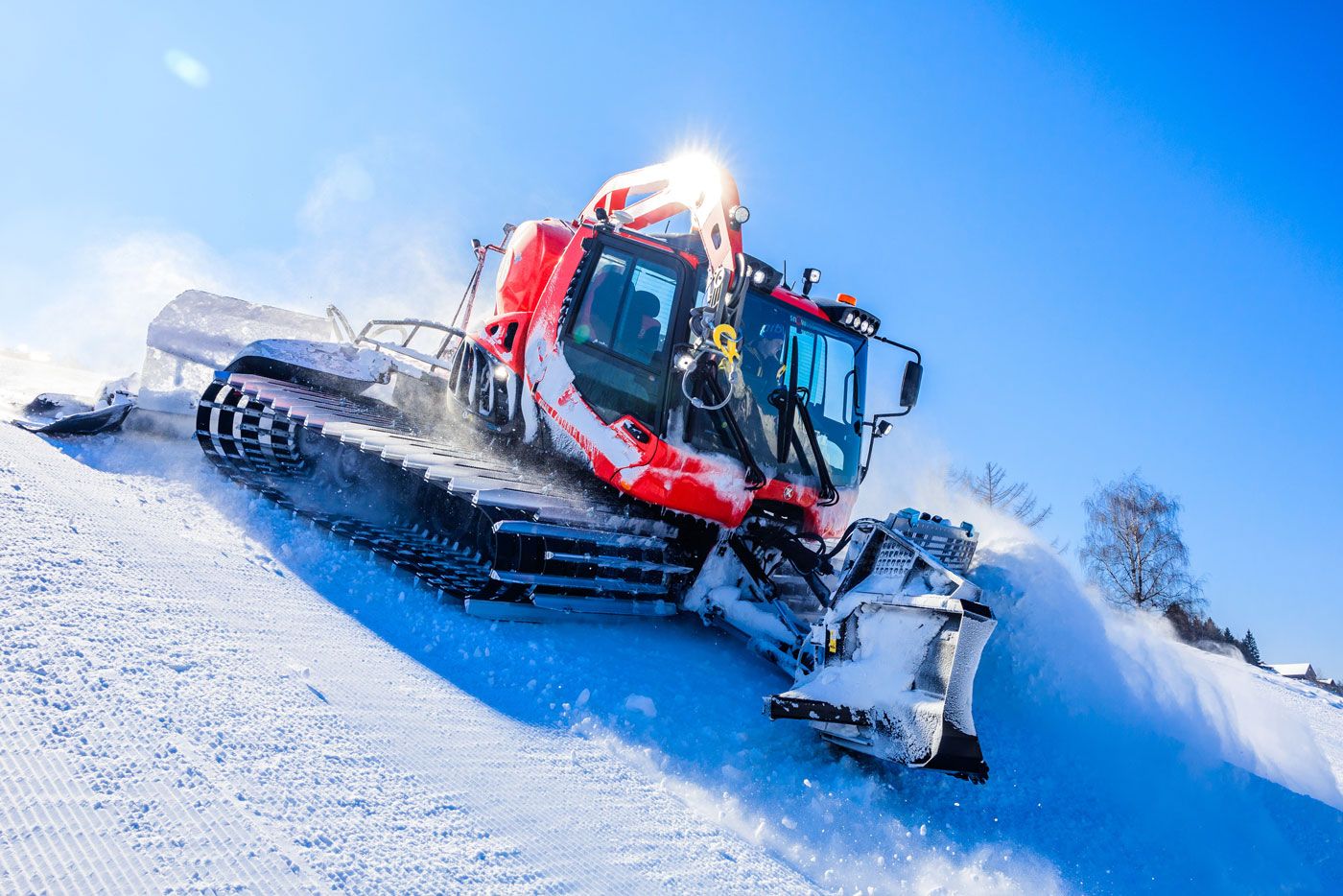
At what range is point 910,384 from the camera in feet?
18.2

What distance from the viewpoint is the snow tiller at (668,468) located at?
3389 mm

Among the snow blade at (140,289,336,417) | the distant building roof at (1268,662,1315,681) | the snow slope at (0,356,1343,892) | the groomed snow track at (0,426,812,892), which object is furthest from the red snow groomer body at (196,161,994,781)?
the distant building roof at (1268,662,1315,681)

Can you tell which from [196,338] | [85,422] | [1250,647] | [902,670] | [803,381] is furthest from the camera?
[1250,647]

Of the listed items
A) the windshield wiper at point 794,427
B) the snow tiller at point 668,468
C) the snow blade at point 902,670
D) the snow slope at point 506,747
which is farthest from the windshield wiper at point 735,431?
the snow blade at point 902,670

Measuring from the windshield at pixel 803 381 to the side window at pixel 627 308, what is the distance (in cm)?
54

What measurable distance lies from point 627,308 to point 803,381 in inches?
50.1

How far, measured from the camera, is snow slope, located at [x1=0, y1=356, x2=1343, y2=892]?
1.79m

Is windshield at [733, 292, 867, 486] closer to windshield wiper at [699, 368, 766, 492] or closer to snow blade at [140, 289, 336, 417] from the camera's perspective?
windshield wiper at [699, 368, 766, 492]

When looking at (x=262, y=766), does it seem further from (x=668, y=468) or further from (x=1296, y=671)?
(x=1296, y=671)

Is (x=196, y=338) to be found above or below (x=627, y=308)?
below

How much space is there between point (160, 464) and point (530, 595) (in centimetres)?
410

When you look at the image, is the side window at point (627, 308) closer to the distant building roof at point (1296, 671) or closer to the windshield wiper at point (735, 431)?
the windshield wiper at point (735, 431)

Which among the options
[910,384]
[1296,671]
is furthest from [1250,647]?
[910,384]

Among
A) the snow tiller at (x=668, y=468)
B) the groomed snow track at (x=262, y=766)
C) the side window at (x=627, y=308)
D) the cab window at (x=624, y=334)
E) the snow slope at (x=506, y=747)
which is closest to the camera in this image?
the groomed snow track at (x=262, y=766)
